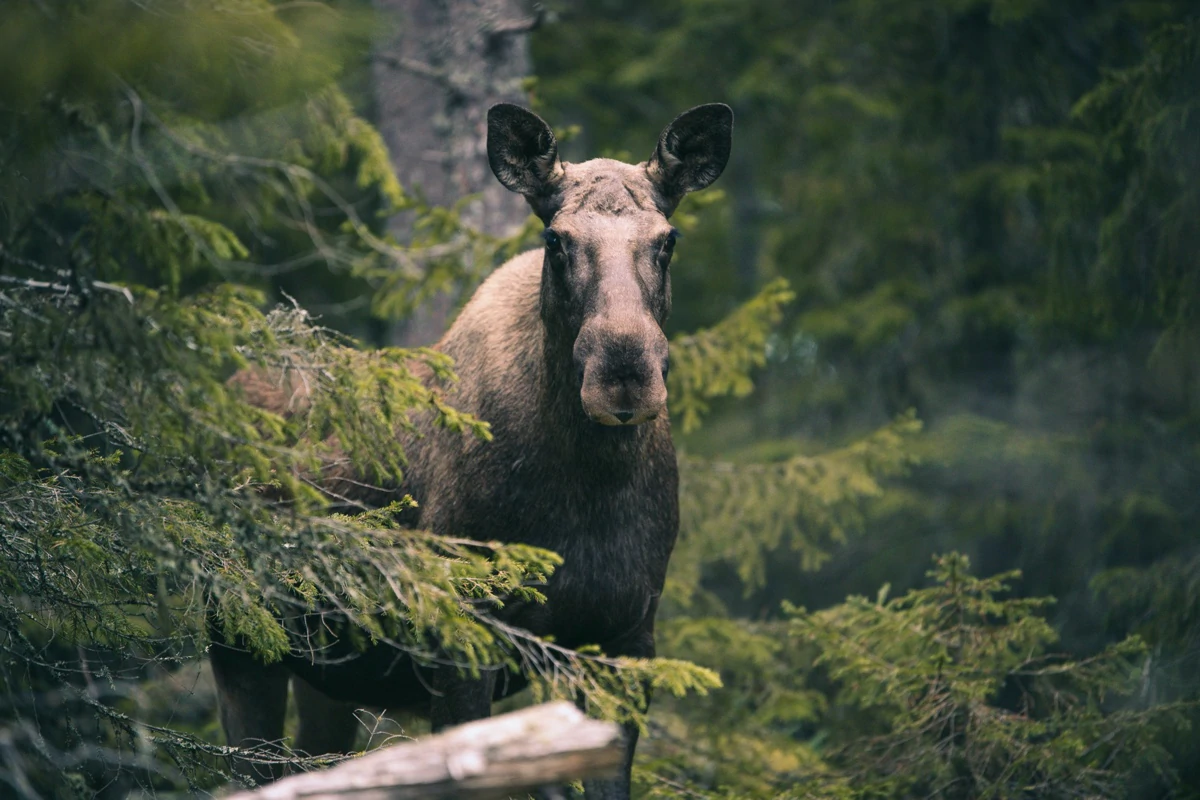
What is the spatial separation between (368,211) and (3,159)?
369 inches

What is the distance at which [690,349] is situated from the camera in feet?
Result: 27.5

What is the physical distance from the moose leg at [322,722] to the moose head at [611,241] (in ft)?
10.6

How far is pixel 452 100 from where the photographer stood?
351 inches

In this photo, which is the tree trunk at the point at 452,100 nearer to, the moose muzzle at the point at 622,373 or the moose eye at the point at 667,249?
the moose eye at the point at 667,249

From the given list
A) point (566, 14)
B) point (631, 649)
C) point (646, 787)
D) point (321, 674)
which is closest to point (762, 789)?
point (646, 787)

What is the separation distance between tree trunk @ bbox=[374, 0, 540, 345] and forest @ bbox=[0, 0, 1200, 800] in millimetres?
32

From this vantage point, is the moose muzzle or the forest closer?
the forest

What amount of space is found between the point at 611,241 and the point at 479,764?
2530mm

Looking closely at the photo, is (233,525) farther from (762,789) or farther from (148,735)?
(762,789)

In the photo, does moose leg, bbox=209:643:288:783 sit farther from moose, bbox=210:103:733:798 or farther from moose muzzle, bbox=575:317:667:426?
moose muzzle, bbox=575:317:667:426

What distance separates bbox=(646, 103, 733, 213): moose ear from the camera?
18.4 ft

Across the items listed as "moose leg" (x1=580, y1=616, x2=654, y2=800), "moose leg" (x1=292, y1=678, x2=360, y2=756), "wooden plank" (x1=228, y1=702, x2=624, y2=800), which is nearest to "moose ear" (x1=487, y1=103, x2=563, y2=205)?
"moose leg" (x1=580, y1=616, x2=654, y2=800)

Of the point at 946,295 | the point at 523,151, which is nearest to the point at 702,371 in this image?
the point at 523,151

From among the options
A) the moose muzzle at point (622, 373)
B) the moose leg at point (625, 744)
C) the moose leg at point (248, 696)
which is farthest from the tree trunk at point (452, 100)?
the moose muzzle at point (622, 373)
